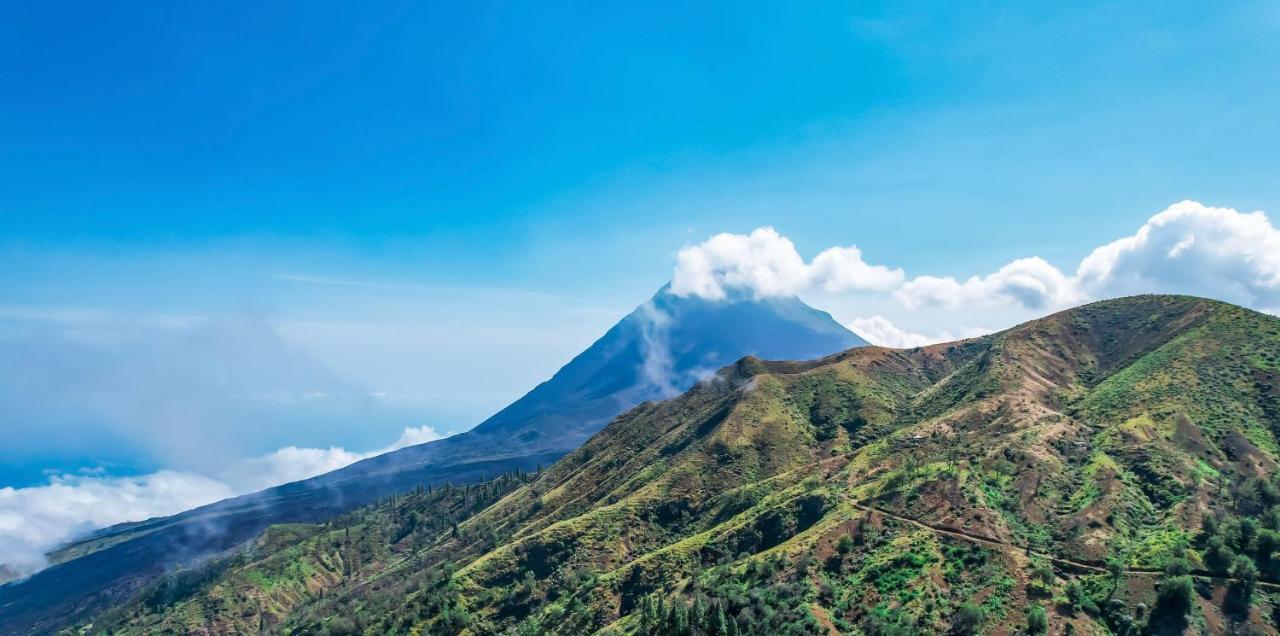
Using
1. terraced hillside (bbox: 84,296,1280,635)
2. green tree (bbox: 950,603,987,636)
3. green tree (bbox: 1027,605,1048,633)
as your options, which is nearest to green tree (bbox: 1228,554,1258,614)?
terraced hillside (bbox: 84,296,1280,635)

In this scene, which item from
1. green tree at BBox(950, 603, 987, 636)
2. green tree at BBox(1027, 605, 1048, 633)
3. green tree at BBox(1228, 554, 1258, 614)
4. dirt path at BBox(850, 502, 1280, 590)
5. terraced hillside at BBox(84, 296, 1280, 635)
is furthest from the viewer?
terraced hillside at BBox(84, 296, 1280, 635)

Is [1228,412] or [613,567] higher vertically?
[1228,412]

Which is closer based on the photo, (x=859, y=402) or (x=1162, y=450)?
(x=1162, y=450)

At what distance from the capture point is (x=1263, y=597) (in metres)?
78.2

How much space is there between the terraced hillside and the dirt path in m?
0.34

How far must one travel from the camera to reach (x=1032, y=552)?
92438mm

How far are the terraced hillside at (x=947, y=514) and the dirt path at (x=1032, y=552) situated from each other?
34cm

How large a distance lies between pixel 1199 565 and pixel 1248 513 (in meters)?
19.3

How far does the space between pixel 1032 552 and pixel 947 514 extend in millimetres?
14000

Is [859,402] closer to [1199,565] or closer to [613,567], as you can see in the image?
[613,567]

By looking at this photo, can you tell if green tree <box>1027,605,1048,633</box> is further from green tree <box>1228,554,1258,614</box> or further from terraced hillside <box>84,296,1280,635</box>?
green tree <box>1228,554,1258,614</box>

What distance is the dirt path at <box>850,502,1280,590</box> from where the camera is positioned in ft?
268

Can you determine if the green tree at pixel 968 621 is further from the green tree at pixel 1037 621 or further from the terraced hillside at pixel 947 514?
the green tree at pixel 1037 621

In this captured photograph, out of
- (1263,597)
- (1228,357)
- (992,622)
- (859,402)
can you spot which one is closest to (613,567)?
(992,622)
